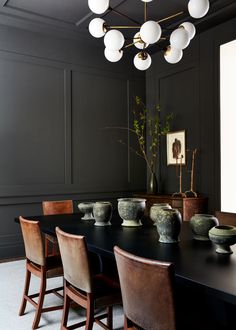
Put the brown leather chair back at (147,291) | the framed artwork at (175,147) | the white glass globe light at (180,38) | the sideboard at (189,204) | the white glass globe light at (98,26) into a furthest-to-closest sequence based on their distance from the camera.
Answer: the framed artwork at (175,147) < the sideboard at (189,204) < the white glass globe light at (98,26) < the white glass globe light at (180,38) < the brown leather chair back at (147,291)

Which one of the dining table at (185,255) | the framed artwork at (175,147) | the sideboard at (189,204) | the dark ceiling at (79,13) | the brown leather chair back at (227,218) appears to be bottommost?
the sideboard at (189,204)

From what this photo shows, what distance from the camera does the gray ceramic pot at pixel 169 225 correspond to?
192cm

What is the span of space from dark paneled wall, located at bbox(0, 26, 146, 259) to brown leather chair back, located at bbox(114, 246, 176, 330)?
3.25m

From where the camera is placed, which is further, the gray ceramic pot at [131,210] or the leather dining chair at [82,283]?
the gray ceramic pot at [131,210]

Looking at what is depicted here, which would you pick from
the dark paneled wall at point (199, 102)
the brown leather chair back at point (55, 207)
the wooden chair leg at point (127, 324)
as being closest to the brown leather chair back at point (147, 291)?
the wooden chair leg at point (127, 324)

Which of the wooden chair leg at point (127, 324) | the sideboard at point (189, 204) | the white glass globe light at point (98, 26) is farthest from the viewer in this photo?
the sideboard at point (189, 204)

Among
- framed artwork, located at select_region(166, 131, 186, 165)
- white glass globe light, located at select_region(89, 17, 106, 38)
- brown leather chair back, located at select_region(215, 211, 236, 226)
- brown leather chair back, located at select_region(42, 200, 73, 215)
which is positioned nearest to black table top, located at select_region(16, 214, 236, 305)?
brown leather chair back, located at select_region(215, 211, 236, 226)

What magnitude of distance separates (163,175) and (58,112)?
72.1 inches

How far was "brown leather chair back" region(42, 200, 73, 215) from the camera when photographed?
3.66 metres

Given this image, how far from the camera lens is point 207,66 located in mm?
4594

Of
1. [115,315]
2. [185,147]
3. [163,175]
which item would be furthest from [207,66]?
[115,315]

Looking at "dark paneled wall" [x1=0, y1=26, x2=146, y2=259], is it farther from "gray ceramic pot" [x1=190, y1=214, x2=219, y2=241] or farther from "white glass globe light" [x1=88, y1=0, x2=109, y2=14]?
"gray ceramic pot" [x1=190, y1=214, x2=219, y2=241]

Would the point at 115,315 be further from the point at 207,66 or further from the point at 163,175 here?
the point at 207,66

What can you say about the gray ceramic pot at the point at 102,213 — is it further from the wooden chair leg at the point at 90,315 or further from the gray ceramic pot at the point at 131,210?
the wooden chair leg at the point at 90,315
